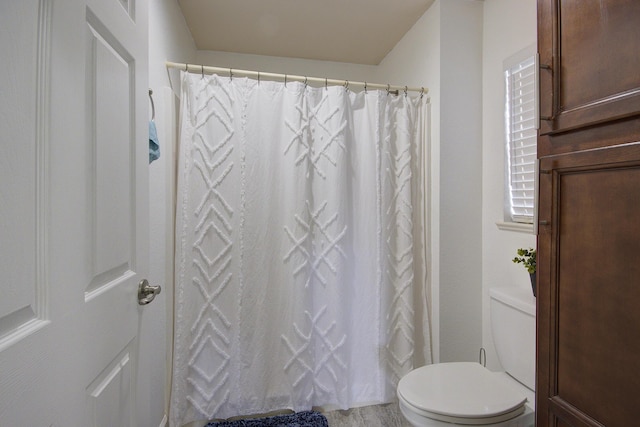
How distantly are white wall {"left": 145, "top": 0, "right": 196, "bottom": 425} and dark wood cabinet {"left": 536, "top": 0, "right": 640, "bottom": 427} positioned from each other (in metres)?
1.52

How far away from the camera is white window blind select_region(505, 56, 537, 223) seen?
4.75 ft

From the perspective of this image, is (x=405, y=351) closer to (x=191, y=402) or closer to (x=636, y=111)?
(x=191, y=402)

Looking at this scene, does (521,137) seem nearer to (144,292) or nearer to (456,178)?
(456,178)

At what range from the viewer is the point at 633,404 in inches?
27.5

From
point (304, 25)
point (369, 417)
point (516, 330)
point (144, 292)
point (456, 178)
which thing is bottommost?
point (369, 417)

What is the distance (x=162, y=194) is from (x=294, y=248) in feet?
2.36

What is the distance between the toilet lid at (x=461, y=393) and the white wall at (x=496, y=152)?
47 cm

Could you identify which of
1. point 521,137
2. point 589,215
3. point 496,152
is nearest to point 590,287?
point 589,215

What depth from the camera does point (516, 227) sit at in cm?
151

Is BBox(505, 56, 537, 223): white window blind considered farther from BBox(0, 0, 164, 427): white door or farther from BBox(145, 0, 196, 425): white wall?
BBox(145, 0, 196, 425): white wall

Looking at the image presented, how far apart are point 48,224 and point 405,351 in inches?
68.9

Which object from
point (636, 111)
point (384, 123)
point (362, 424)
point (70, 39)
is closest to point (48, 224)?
point (70, 39)

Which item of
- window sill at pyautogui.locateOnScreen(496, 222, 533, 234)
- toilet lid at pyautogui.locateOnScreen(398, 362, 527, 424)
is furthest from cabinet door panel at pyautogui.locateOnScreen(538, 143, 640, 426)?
window sill at pyautogui.locateOnScreen(496, 222, 533, 234)

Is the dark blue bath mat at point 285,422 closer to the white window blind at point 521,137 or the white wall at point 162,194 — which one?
the white wall at point 162,194
